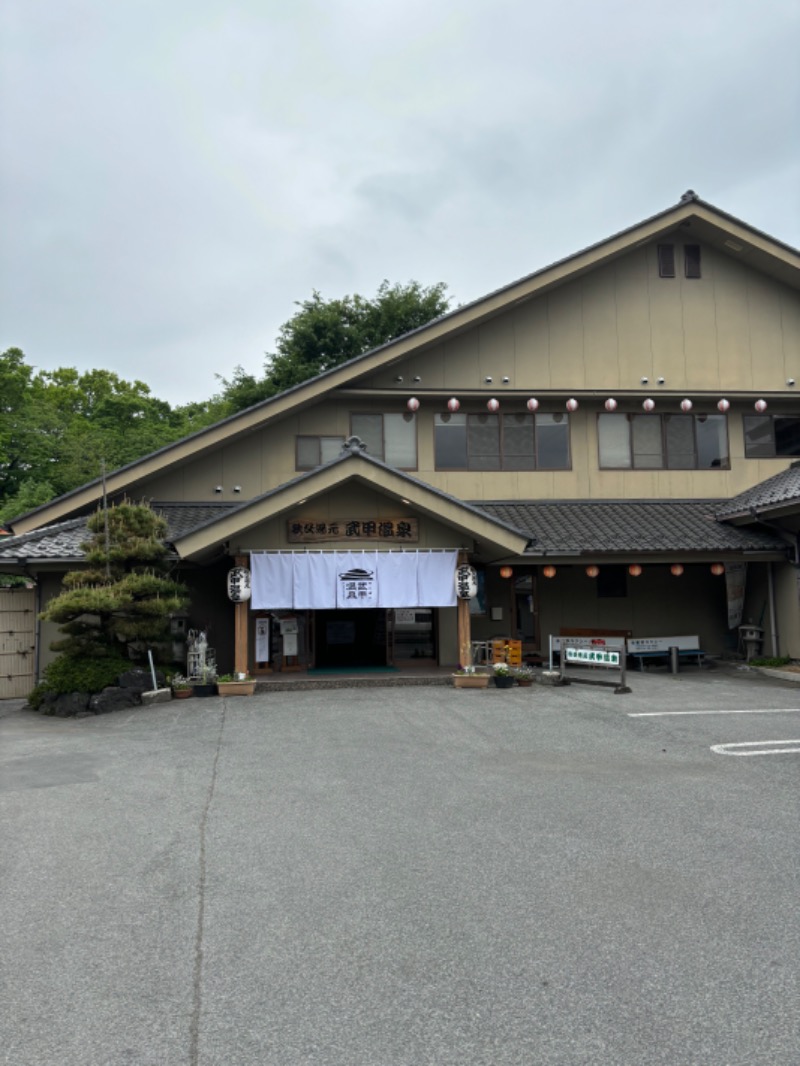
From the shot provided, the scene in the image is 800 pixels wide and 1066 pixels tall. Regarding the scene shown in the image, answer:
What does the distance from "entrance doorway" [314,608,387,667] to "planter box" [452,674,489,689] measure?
3.38 meters

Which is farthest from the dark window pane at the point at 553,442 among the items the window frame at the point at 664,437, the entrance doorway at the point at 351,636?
the entrance doorway at the point at 351,636

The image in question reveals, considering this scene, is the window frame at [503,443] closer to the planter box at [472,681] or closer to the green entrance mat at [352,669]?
the green entrance mat at [352,669]

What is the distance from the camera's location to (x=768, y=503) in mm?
14211

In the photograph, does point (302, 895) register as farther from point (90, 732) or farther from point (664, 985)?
point (90, 732)

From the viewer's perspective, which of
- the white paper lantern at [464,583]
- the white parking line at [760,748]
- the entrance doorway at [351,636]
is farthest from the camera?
the entrance doorway at [351,636]

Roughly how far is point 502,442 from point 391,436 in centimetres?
252

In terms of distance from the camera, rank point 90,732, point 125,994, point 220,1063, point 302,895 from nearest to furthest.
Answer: point 220,1063 → point 125,994 → point 302,895 → point 90,732

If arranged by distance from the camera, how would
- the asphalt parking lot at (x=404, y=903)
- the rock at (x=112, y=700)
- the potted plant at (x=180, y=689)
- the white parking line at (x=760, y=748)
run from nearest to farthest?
the asphalt parking lot at (x=404, y=903) → the white parking line at (x=760, y=748) → the rock at (x=112, y=700) → the potted plant at (x=180, y=689)

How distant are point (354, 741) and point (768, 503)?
990cm

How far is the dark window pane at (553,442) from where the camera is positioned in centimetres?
1659

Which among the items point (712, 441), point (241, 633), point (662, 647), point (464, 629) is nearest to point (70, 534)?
point (241, 633)

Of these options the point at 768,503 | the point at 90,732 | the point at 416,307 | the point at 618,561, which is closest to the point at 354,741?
the point at 90,732

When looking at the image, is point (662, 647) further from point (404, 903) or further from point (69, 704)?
point (404, 903)

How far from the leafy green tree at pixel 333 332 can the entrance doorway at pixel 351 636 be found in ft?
51.9
